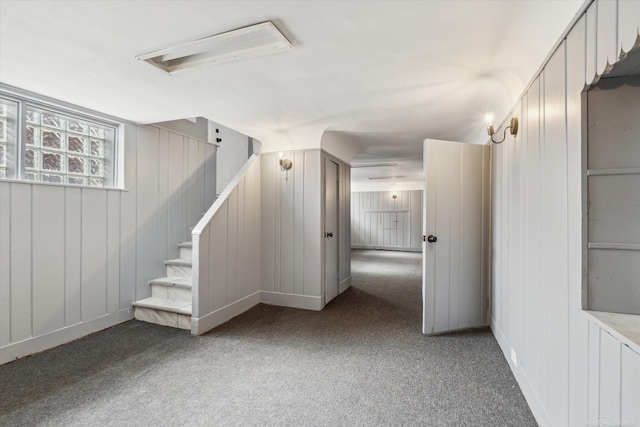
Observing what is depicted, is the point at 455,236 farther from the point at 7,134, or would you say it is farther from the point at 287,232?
the point at 7,134

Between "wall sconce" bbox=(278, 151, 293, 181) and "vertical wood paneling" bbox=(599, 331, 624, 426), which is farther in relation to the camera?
"wall sconce" bbox=(278, 151, 293, 181)

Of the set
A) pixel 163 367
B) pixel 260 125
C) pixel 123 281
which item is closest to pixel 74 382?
pixel 163 367

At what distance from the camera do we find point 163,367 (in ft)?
7.31

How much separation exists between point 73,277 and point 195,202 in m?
1.66

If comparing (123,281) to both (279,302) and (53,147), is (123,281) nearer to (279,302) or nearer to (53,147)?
(53,147)

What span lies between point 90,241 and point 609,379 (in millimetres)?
3772

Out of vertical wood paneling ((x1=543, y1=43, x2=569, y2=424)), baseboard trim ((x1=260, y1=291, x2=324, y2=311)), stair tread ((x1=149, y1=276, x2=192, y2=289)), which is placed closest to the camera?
vertical wood paneling ((x1=543, y1=43, x2=569, y2=424))

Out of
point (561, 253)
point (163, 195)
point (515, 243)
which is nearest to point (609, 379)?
point (561, 253)

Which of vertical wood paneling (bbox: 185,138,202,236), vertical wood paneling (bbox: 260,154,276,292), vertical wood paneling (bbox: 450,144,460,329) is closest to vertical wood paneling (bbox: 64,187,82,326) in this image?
vertical wood paneling (bbox: 185,138,202,236)

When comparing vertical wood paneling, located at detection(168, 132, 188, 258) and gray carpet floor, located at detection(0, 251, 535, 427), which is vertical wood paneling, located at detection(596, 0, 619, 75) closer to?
gray carpet floor, located at detection(0, 251, 535, 427)

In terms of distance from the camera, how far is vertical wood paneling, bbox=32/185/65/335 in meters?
2.44

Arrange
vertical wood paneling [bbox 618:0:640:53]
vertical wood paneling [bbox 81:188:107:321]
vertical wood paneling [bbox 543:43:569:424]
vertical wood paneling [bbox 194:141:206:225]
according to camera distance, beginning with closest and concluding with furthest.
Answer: vertical wood paneling [bbox 618:0:640:53], vertical wood paneling [bbox 543:43:569:424], vertical wood paneling [bbox 81:188:107:321], vertical wood paneling [bbox 194:141:206:225]

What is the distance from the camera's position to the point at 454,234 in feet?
9.48

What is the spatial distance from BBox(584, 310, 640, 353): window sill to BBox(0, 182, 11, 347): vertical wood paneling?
373 cm
